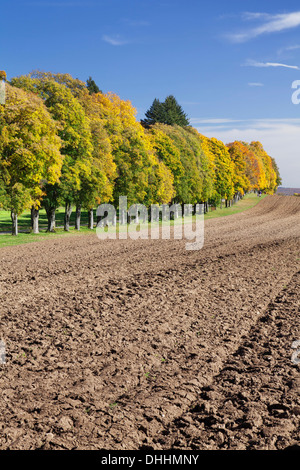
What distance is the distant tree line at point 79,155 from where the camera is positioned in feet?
96.4

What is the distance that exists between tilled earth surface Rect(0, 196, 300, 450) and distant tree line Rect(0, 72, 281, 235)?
44.0ft

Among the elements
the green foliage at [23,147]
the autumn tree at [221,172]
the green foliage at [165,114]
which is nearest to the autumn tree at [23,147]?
the green foliage at [23,147]

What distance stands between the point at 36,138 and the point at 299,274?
20767 millimetres

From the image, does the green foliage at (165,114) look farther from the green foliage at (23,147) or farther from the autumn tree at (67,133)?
the green foliage at (23,147)

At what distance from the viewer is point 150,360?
29.7ft

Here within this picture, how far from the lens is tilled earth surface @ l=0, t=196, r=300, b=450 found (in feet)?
21.1

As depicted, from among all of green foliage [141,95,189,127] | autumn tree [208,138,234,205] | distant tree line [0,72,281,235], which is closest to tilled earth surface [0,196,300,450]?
distant tree line [0,72,281,235]

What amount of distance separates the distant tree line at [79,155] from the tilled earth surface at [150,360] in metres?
13.4

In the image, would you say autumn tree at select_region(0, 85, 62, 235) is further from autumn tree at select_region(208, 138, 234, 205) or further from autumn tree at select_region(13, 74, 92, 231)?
autumn tree at select_region(208, 138, 234, 205)

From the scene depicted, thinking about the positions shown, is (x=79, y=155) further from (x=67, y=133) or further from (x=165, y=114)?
(x=165, y=114)

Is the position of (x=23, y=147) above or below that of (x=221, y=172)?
below

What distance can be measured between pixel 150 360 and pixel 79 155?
30.0m

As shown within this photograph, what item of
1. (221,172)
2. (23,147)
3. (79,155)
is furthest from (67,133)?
(221,172)
